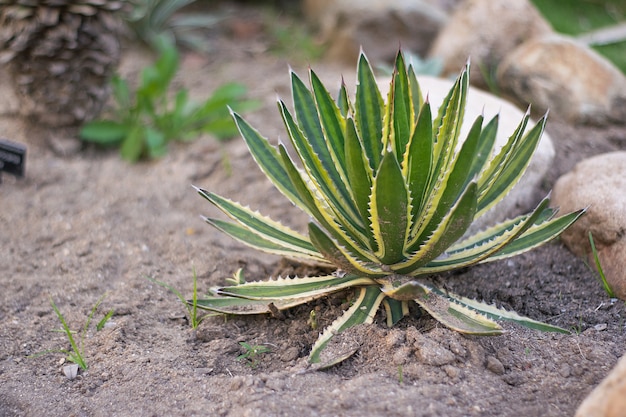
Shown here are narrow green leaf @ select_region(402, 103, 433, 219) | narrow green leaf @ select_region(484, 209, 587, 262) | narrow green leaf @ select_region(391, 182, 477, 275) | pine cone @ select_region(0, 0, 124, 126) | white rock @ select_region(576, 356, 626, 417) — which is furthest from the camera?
pine cone @ select_region(0, 0, 124, 126)

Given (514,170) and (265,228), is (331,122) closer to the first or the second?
(265,228)

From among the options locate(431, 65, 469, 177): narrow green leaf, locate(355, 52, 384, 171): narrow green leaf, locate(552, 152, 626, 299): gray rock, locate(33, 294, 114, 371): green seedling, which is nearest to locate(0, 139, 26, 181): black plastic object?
locate(33, 294, 114, 371): green seedling

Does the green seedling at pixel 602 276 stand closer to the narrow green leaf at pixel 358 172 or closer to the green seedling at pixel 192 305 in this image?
the narrow green leaf at pixel 358 172

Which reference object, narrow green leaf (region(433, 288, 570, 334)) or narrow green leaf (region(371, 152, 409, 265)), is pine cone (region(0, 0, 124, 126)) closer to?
narrow green leaf (region(371, 152, 409, 265))

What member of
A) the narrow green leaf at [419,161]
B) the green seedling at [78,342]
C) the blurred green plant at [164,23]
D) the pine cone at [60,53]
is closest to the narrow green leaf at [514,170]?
the narrow green leaf at [419,161]

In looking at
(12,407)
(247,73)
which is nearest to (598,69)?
(247,73)

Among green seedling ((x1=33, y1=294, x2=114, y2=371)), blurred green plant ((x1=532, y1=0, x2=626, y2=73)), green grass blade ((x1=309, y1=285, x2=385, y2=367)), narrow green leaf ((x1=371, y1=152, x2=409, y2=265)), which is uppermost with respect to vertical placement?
blurred green plant ((x1=532, y1=0, x2=626, y2=73))
